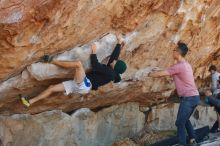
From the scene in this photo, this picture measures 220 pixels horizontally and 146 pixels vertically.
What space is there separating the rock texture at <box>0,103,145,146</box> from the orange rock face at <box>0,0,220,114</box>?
0.19 metres

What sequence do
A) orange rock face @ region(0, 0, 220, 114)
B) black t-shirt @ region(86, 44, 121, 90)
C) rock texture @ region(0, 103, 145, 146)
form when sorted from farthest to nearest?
1. rock texture @ region(0, 103, 145, 146)
2. black t-shirt @ region(86, 44, 121, 90)
3. orange rock face @ region(0, 0, 220, 114)

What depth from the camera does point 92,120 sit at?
926 cm

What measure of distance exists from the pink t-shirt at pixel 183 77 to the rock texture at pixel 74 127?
2434 mm

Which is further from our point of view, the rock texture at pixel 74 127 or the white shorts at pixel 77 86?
the rock texture at pixel 74 127

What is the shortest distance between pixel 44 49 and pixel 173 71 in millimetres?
2068

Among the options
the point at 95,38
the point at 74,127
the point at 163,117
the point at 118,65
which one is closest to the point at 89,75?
the point at 118,65

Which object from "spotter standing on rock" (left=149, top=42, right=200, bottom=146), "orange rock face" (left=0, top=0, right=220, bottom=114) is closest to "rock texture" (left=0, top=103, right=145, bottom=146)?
"orange rock face" (left=0, top=0, right=220, bottom=114)

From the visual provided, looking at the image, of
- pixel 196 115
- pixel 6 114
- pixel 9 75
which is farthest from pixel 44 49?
pixel 196 115

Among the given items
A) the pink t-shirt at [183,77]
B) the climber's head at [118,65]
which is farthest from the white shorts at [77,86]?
the pink t-shirt at [183,77]

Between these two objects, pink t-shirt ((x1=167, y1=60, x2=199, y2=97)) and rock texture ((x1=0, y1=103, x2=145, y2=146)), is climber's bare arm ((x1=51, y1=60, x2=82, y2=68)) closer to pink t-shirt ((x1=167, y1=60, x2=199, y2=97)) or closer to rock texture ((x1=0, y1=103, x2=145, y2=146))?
pink t-shirt ((x1=167, y1=60, x2=199, y2=97))

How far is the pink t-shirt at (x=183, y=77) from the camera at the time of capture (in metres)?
7.24

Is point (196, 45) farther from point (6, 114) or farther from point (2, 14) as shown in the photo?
point (2, 14)

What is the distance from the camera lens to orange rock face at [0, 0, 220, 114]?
619 centimetres

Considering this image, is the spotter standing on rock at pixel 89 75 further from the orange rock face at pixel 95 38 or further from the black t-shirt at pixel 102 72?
the orange rock face at pixel 95 38
